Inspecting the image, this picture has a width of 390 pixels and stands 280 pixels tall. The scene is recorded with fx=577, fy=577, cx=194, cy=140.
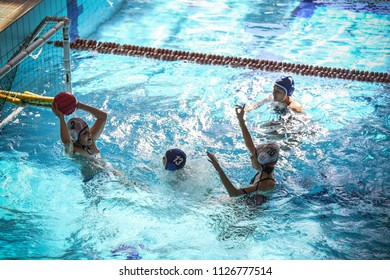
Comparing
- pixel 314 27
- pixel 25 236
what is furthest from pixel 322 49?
pixel 25 236

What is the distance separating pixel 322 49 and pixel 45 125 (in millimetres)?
4539

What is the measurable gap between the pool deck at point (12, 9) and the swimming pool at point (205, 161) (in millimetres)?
1043

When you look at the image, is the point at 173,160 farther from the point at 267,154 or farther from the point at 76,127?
the point at 76,127

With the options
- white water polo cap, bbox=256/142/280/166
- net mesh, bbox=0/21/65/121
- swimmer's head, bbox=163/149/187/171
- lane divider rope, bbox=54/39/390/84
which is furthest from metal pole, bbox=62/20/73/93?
lane divider rope, bbox=54/39/390/84

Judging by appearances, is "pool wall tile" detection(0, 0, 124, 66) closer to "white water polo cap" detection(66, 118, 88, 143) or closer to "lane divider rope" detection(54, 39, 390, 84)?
"lane divider rope" detection(54, 39, 390, 84)

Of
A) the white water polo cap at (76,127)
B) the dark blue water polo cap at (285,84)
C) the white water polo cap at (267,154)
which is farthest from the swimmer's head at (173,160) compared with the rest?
the dark blue water polo cap at (285,84)

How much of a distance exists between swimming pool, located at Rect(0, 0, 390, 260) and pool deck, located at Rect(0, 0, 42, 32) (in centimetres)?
104

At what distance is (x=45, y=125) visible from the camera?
262 inches

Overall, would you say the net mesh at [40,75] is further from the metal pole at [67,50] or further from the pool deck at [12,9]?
the metal pole at [67,50]

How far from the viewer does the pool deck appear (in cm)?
701

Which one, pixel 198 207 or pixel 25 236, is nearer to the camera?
pixel 25 236

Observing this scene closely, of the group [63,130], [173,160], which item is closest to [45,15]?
[63,130]

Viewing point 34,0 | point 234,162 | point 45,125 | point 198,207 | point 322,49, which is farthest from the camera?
point 322,49
